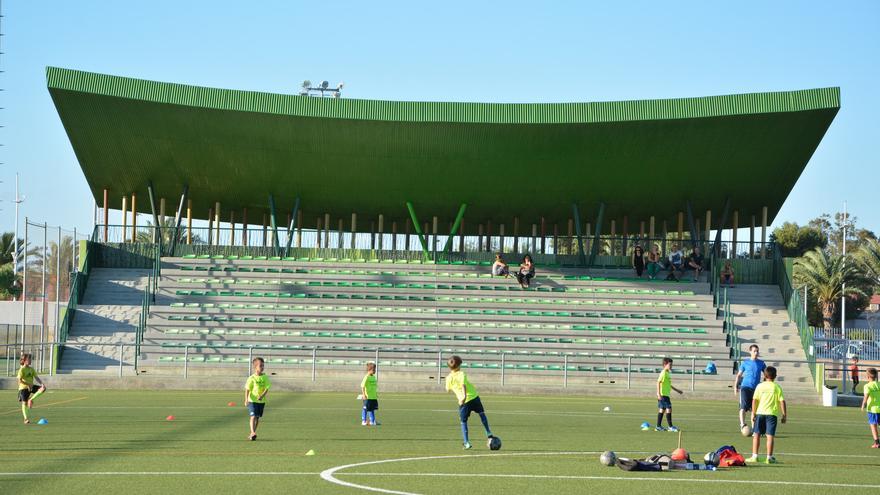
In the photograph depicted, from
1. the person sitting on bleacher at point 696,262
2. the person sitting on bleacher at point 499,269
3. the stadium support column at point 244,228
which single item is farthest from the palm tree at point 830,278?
the stadium support column at point 244,228

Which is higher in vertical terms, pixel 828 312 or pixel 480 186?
pixel 480 186

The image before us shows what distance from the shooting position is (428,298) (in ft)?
137

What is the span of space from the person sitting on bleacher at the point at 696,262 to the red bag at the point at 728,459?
93.7 ft

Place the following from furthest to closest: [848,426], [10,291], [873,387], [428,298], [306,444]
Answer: [10,291] < [428,298] < [848,426] < [873,387] < [306,444]

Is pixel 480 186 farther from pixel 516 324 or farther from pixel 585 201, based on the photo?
pixel 516 324

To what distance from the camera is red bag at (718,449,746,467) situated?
15430 mm

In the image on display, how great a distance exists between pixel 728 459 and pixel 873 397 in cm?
517

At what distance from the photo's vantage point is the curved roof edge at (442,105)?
3856 cm

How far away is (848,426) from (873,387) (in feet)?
19.8

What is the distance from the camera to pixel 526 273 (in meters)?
42.2

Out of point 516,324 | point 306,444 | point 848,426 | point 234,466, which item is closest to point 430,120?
point 516,324

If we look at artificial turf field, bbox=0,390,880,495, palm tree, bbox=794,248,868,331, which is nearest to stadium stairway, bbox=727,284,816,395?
artificial turf field, bbox=0,390,880,495

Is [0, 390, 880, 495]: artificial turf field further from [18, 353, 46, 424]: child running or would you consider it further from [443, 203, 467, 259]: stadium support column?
[443, 203, 467, 259]: stadium support column

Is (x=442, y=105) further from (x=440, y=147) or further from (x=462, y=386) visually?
(x=462, y=386)
